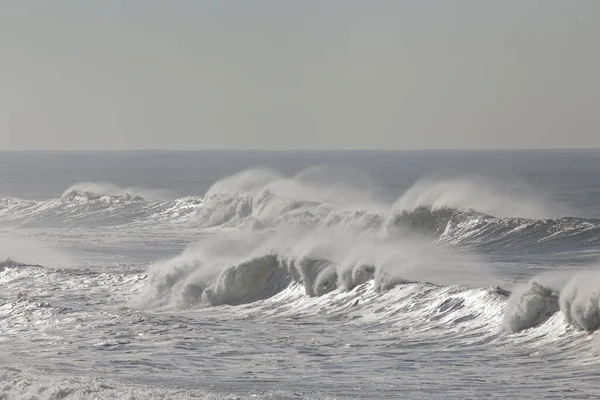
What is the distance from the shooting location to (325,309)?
23.2m

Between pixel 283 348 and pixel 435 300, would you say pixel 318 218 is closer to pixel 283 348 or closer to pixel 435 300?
pixel 435 300

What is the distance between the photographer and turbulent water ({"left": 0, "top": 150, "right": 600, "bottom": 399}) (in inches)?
625

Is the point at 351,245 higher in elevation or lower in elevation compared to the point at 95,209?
higher

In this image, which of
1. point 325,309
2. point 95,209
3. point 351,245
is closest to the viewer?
point 325,309

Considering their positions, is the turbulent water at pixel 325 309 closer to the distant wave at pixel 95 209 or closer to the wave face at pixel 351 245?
the wave face at pixel 351 245

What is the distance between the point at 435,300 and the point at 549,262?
1056cm

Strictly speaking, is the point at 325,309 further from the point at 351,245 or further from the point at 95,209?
the point at 95,209

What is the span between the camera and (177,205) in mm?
58188

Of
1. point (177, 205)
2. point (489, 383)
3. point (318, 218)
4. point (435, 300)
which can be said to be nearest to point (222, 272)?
point (435, 300)

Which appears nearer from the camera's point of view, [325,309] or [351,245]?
[325,309]

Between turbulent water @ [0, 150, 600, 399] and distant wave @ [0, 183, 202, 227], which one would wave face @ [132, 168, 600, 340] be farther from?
distant wave @ [0, 183, 202, 227]

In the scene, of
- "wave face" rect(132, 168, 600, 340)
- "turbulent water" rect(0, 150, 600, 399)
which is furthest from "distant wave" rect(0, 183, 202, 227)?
"turbulent water" rect(0, 150, 600, 399)

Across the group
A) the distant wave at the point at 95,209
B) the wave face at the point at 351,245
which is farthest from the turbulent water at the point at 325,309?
the distant wave at the point at 95,209

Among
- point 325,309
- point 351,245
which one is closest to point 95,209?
point 351,245
